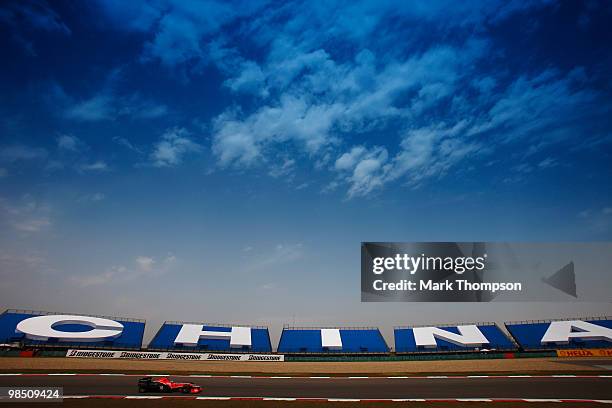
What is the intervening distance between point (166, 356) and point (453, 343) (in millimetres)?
44158

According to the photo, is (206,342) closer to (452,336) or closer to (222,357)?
(222,357)

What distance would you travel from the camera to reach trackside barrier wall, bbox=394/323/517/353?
58.7 m

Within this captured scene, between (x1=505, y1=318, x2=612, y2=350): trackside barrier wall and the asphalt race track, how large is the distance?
90.8ft

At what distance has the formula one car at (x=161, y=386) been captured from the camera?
80.9ft

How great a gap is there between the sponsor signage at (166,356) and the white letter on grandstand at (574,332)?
136 feet

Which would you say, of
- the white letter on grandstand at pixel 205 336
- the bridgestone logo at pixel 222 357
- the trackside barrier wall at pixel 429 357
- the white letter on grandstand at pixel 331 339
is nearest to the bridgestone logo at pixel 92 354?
the white letter on grandstand at pixel 205 336

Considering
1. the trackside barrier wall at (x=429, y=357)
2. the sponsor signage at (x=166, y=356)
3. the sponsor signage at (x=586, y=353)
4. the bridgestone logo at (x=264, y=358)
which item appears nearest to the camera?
the sponsor signage at (x=166, y=356)

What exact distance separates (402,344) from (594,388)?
121 feet

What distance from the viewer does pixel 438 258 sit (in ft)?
128

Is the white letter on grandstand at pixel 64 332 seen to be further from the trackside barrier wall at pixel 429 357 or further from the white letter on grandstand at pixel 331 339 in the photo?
the white letter on grandstand at pixel 331 339

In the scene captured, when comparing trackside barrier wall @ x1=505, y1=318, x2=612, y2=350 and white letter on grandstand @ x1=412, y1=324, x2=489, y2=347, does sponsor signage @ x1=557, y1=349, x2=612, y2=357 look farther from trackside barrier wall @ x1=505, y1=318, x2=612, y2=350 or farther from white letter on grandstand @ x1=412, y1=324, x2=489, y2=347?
white letter on grandstand @ x1=412, y1=324, x2=489, y2=347

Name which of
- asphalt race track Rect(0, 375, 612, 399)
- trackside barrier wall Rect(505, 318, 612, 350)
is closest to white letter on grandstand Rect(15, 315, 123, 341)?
asphalt race track Rect(0, 375, 612, 399)

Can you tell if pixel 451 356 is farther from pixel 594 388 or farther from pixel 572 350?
pixel 594 388

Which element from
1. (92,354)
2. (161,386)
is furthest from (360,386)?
(92,354)
